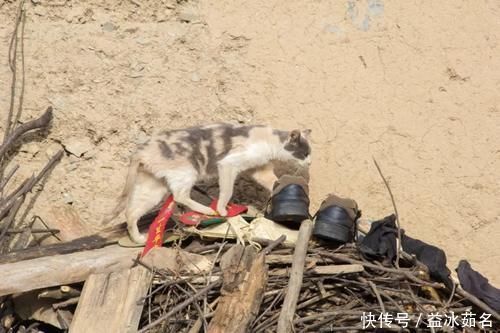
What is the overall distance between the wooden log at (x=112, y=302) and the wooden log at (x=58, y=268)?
7 cm

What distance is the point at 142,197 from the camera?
479 cm

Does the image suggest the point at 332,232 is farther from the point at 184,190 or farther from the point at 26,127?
the point at 26,127

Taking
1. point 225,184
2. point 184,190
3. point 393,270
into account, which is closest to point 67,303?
point 184,190

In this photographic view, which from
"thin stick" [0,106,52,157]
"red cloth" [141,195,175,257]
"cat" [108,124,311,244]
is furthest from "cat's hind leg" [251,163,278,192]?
"thin stick" [0,106,52,157]

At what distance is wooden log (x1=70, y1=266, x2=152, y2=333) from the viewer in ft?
13.9

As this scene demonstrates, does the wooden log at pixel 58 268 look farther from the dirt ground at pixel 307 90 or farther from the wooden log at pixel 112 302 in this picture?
the dirt ground at pixel 307 90

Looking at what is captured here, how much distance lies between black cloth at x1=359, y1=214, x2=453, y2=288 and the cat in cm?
71

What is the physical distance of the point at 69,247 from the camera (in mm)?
4676

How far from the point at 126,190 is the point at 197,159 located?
1.66 ft

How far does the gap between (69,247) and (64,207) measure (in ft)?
2.29

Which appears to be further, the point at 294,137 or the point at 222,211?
the point at 294,137

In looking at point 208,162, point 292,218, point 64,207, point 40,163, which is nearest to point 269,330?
point 292,218

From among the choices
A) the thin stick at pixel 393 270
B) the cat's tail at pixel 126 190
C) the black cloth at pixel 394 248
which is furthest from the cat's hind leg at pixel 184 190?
the black cloth at pixel 394 248

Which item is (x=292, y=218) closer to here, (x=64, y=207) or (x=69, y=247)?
(x=69, y=247)
